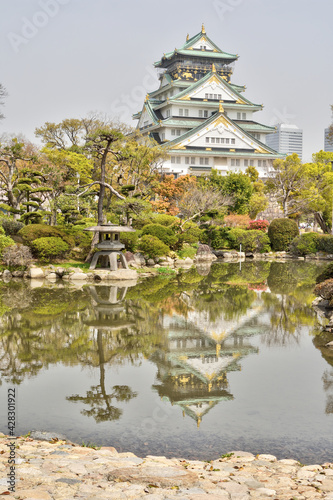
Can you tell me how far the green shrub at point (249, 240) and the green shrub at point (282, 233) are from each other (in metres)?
0.49

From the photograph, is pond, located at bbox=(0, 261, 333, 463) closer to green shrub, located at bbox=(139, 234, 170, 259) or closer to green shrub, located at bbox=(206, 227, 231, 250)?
green shrub, located at bbox=(139, 234, 170, 259)

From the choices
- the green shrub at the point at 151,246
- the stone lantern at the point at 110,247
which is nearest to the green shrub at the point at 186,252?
the green shrub at the point at 151,246

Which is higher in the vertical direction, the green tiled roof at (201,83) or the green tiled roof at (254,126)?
the green tiled roof at (201,83)

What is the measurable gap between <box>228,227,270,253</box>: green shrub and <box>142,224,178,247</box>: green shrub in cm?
752

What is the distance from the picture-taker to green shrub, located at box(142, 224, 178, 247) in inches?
1004

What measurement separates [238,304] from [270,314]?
1673 millimetres

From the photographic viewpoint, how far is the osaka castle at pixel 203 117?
46594mm

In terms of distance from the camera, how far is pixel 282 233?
33.2 metres

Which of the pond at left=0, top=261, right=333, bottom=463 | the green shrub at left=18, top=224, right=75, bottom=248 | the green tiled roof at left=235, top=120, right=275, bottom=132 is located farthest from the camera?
the green tiled roof at left=235, top=120, right=275, bottom=132

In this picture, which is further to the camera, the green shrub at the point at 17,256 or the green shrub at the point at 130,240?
the green shrub at the point at 130,240

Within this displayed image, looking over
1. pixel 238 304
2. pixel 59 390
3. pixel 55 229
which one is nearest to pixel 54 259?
pixel 55 229

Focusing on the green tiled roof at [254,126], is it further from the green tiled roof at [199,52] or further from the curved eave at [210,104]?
the green tiled roof at [199,52]

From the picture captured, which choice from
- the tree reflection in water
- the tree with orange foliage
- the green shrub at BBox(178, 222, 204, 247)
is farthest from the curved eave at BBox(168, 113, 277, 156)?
the tree reflection in water

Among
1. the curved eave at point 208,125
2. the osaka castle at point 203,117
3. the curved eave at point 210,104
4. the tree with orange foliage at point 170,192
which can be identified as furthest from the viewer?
the curved eave at point 210,104
